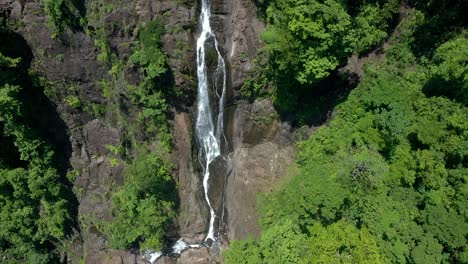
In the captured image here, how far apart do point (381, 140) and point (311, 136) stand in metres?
5.48

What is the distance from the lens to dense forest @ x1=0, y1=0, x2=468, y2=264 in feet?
65.4

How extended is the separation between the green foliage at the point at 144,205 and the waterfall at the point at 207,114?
325cm

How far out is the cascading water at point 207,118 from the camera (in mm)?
27078

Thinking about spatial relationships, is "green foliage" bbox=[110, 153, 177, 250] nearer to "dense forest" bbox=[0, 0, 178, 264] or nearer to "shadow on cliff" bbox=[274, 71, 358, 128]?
"dense forest" bbox=[0, 0, 178, 264]

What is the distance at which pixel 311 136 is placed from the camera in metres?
26.4

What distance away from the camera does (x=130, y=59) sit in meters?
26.1

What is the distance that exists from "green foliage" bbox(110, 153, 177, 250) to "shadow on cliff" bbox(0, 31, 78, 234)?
4.82m

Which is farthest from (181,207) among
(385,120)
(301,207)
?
(385,120)

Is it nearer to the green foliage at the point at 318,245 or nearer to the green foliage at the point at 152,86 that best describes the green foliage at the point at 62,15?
the green foliage at the point at 152,86

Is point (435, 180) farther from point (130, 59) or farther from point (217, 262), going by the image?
point (130, 59)

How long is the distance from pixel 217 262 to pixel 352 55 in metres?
19.4

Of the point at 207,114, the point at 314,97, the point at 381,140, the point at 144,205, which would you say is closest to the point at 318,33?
the point at 314,97

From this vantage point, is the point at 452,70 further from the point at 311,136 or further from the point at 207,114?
the point at 207,114

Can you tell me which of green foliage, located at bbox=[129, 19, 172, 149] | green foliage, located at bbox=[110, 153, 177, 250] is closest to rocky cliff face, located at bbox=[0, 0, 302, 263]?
green foliage, located at bbox=[129, 19, 172, 149]
